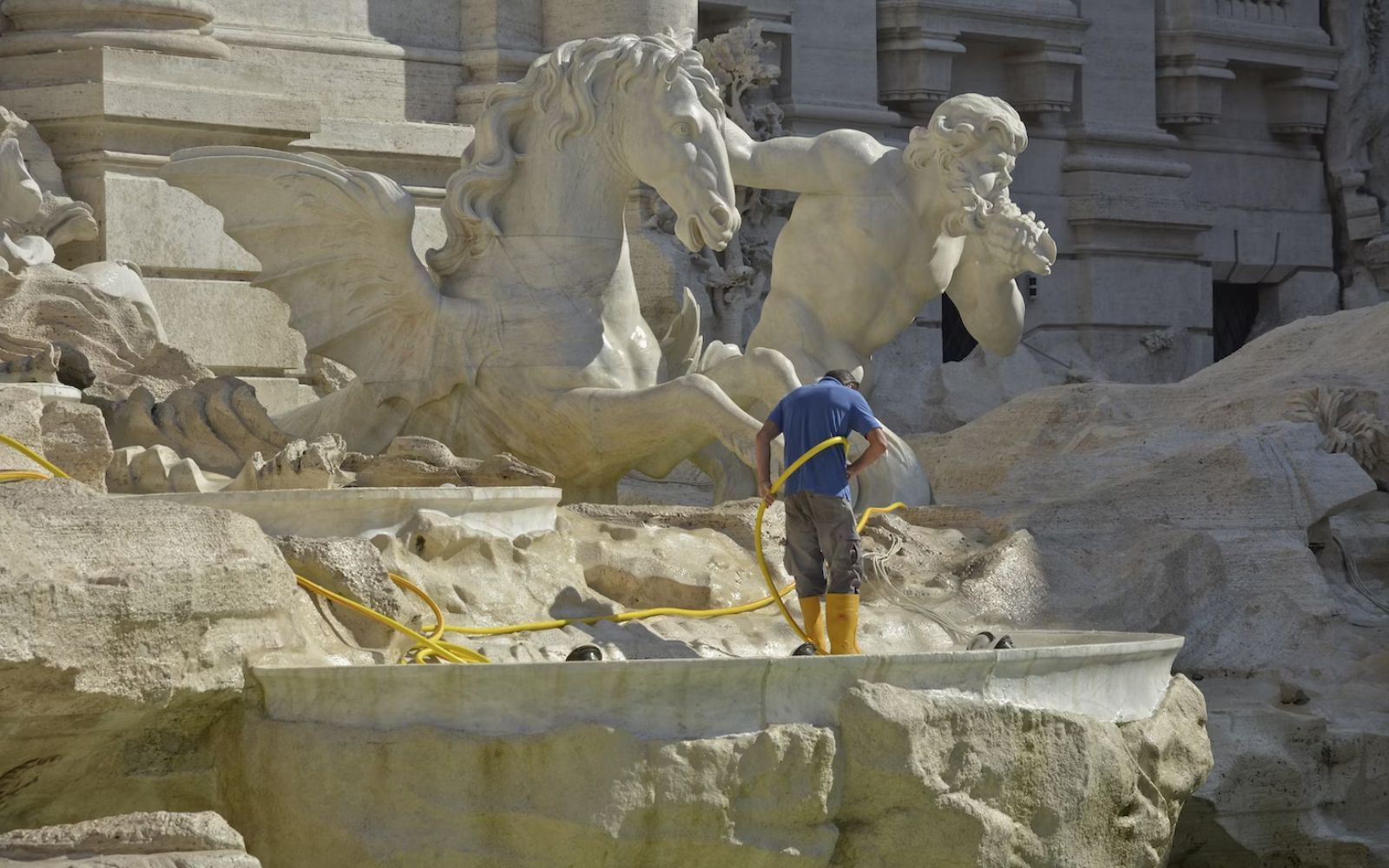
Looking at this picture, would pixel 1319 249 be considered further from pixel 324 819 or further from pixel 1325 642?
pixel 324 819

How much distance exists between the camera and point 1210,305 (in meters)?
17.0

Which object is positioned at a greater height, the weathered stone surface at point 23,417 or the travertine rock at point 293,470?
the weathered stone surface at point 23,417

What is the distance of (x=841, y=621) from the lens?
258 inches

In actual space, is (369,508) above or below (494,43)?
below

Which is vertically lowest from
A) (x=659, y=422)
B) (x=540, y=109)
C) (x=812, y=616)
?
(x=812, y=616)

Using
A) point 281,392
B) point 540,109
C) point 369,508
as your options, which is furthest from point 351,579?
point 281,392

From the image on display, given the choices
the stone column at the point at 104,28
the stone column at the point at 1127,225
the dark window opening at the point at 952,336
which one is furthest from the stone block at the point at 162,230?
the stone column at the point at 1127,225

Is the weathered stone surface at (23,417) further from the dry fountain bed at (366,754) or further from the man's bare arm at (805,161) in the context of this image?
the man's bare arm at (805,161)

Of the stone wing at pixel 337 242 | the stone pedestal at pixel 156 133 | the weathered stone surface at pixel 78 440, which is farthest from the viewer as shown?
the stone pedestal at pixel 156 133

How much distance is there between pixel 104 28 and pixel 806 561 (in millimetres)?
5212

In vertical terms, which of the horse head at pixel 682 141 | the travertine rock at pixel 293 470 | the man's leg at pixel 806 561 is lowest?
the man's leg at pixel 806 561

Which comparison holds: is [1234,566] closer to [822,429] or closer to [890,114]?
[822,429]

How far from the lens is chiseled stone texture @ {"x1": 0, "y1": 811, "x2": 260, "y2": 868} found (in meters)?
4.61

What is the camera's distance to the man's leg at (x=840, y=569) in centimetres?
656
